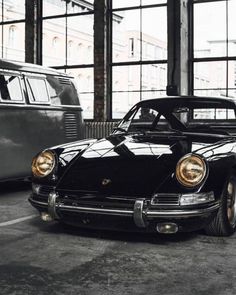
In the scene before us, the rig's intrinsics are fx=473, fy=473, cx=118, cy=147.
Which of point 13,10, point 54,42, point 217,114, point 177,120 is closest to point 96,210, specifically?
point 177,120

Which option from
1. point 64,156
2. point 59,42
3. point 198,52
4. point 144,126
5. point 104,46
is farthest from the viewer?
point 59,42

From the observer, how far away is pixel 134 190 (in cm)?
355

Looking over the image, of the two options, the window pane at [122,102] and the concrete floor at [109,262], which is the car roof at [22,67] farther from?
the window pane at [122,102]

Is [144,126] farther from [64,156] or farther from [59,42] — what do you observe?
[59,42]

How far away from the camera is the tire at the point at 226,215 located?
12.4 feet

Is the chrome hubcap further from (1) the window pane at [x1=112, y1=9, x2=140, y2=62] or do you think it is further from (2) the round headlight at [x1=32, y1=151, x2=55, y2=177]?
(1) the window pane at [x1=112, y1=9, x2=140, y2=62]

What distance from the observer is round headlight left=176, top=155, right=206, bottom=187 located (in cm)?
354

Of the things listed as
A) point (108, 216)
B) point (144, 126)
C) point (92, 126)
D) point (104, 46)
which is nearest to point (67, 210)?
point (108, 216)

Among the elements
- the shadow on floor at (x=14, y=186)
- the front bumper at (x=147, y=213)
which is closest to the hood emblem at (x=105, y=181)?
the front bumper at (x=147, y=213)

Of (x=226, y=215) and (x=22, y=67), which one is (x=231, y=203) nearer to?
(x=226, y=215)

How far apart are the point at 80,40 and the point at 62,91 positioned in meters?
8.04

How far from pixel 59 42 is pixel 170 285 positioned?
13.4 metres

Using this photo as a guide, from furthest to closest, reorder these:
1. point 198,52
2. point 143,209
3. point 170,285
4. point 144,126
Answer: point 198,52, point 144,126, point 143,209, point 170,285

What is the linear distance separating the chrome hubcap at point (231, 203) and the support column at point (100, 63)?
10344mm
